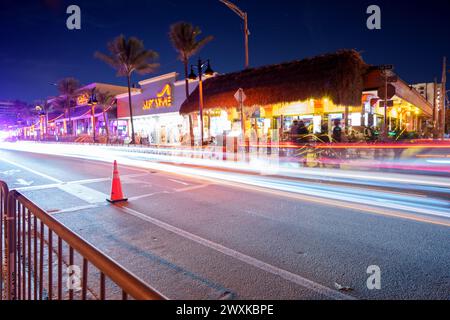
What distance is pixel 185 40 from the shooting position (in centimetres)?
2739

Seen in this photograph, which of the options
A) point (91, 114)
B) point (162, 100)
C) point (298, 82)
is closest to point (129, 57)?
point (162, 100)

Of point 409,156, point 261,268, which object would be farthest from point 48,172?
point 409,156

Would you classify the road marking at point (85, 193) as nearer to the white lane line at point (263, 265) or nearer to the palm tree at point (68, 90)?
the white lane line at point (263, 265)

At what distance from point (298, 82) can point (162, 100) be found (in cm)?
1853

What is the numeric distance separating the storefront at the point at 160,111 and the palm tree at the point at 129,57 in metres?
1.66

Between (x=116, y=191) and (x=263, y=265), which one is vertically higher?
(x=116, y=191)

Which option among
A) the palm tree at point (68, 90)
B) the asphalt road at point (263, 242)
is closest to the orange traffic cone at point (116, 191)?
the asphalt road at point (263, 242)

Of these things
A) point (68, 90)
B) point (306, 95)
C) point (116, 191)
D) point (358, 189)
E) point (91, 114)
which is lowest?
point (358, 189)

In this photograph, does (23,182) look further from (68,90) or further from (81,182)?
(68,90)

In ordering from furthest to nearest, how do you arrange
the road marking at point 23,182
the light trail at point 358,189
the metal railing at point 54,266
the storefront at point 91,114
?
the storefront at point 91,114 → the road marking at point 23,182 → the light trail at point 358,189 → the metal railing at point 54,266

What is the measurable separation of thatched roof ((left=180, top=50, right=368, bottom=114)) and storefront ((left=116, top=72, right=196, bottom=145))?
7.65 meters

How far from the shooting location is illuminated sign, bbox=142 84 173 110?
31391 millimetres

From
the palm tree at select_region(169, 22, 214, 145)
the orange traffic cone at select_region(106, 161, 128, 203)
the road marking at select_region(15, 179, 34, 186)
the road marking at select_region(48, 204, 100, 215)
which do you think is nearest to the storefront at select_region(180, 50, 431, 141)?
the palm tree at select_region(169, 22, 214, 145)

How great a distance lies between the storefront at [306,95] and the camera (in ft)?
50.6
